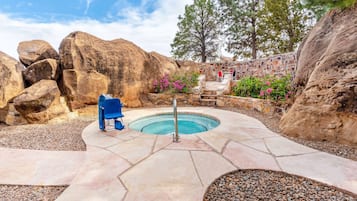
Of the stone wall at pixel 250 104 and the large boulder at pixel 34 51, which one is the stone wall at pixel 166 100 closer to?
the stone wall at pixel 250 104

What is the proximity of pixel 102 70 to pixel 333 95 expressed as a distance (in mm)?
7032

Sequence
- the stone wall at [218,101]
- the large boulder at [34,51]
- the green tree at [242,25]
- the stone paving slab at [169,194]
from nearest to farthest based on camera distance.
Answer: the stone paving slab at [169,194] → the stone wall at [218,101] → the large boulder at [34,51] → the green tree at [242,25]

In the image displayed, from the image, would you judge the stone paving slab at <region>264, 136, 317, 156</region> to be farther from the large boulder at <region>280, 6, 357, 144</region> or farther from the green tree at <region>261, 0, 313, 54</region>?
the green tree at <region>261, 0, 313, 54</region>

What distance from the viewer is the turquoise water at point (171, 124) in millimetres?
5031

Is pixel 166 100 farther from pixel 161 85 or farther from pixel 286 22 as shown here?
pixel 286 22

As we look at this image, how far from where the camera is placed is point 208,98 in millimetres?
8078

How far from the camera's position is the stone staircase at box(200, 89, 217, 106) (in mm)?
7857

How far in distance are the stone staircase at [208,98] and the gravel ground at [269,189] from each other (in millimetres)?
5672

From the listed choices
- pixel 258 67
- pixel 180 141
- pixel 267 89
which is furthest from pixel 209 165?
pixel 258 67

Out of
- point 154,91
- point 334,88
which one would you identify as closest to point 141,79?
point 154,91

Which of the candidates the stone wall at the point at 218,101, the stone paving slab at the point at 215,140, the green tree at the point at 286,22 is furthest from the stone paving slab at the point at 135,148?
the green tree at the point at 286,22

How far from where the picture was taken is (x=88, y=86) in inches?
253

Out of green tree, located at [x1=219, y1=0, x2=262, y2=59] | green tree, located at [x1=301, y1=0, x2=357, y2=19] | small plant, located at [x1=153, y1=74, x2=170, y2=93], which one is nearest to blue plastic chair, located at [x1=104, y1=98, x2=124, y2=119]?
small plant, located at [x1=153, y1=74, x2=170, y2=93]

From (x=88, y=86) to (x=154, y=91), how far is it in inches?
120
